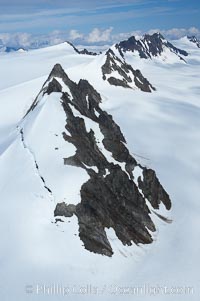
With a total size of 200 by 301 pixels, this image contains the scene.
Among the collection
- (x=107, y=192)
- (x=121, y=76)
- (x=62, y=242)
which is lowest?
(x=62, y=242)

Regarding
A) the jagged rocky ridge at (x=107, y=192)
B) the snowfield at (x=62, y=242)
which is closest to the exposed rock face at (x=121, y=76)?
the snowfield at (x=62, y=242)

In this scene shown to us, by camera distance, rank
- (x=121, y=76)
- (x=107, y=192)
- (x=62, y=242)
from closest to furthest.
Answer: (x=62, y=242) → (x=107, y=192) → (x=121, y=76)

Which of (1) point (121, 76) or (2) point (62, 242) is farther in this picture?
(1) point (121, 76)

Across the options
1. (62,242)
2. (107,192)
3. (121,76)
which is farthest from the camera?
(121,76)

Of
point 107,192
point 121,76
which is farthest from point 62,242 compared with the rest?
point 121,76

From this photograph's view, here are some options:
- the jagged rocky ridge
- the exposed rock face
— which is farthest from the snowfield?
the exposed rock face

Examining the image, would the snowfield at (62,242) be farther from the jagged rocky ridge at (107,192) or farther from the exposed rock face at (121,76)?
the exposed rock face at (121,76)

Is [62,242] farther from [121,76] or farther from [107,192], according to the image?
[121,76]

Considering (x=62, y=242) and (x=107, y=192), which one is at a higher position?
(x=107, y=192)
